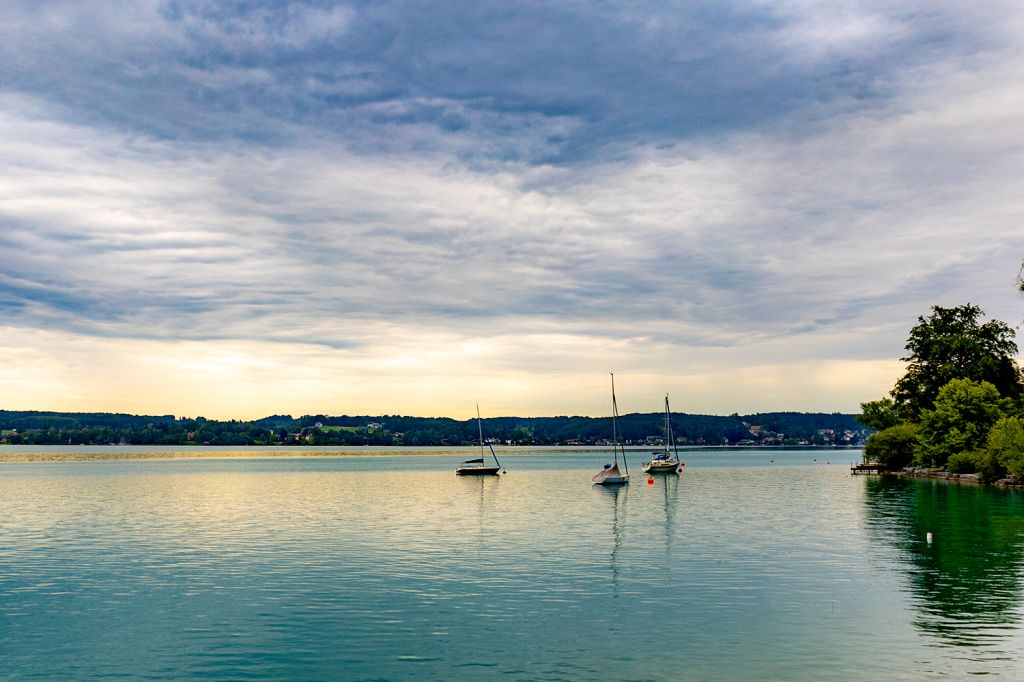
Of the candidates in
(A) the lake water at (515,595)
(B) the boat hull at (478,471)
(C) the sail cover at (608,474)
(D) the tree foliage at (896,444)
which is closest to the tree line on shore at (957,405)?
(D) the tree foliage at (896,444)

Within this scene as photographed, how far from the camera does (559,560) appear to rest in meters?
56.2

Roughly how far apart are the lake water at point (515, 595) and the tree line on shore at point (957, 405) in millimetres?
34625

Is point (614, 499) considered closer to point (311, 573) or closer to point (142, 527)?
point (142, 527)

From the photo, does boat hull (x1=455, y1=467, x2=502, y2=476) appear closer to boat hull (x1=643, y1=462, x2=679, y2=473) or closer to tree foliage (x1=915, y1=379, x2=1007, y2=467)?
boat hull (x1=643, y1=462, x2=679, y2=473)

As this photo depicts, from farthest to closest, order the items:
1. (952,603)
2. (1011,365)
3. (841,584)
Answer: (1011,365) < (841,584) < (952,603)

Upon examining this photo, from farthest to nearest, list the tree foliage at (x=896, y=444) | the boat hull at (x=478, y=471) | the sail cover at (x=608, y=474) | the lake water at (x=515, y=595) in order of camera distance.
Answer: the boat hull at (x=478, y=471) < the tree foliage at (x=896, y=444) < the sail cover at (x=608, y=474) < the lake water at (x=515, y=595)

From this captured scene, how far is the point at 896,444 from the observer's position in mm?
165250

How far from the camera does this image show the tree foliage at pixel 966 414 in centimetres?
13325

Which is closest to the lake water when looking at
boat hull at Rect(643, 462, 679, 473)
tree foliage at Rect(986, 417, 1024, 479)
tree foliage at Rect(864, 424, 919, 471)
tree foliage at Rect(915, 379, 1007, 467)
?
tree foliage at Rect(986, 417, 1024, 479)

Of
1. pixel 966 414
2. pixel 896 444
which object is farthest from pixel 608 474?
pixel 896 444

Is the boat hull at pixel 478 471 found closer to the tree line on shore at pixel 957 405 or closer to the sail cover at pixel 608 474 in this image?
the sail cover at pixel 608 474

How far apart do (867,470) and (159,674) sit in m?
183

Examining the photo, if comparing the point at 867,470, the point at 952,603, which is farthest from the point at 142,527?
the point at 867,470

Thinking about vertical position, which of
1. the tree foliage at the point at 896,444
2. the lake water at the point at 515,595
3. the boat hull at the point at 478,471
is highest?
the tree foliage at the point at 896,444
